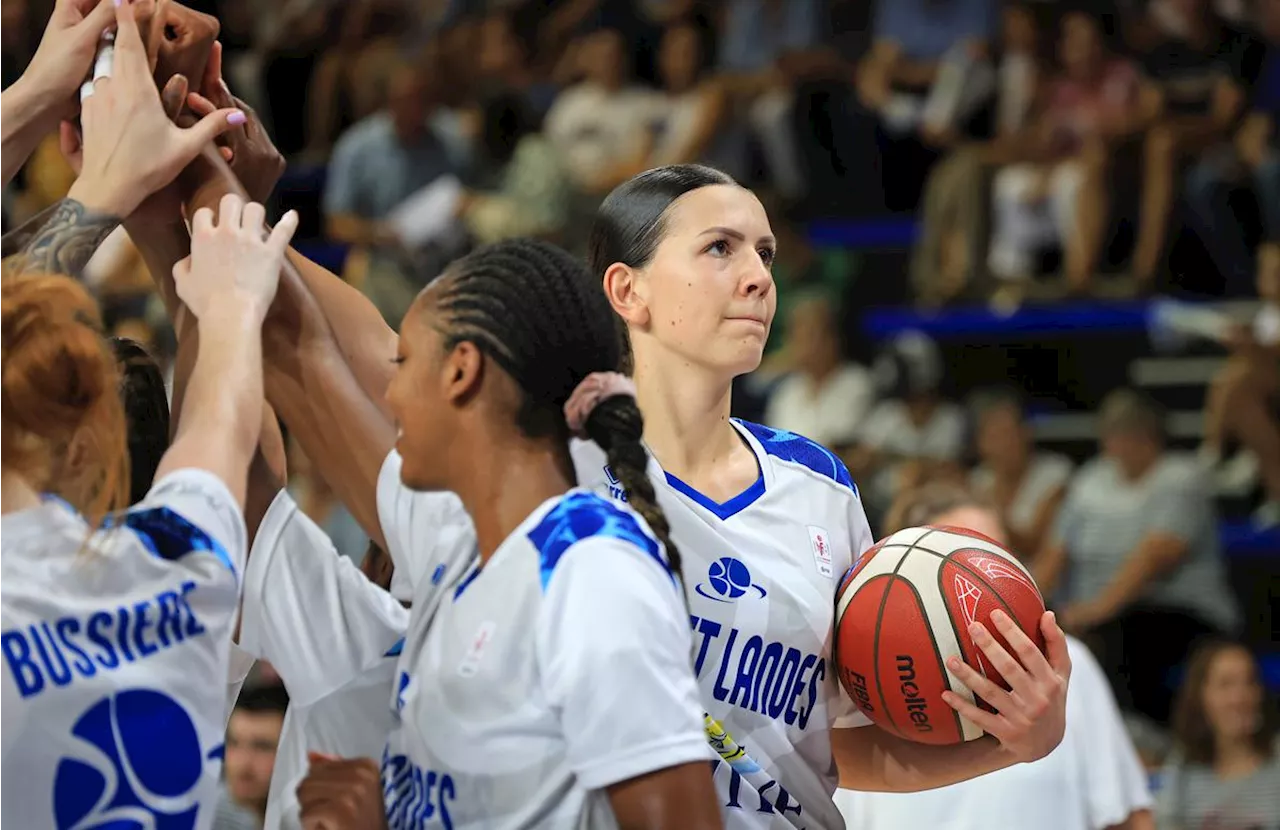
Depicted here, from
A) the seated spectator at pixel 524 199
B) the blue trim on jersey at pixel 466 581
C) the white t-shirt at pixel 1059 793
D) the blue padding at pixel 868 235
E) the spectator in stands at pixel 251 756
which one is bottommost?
the blue padding at pixel 868 235

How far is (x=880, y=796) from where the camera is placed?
4.32m

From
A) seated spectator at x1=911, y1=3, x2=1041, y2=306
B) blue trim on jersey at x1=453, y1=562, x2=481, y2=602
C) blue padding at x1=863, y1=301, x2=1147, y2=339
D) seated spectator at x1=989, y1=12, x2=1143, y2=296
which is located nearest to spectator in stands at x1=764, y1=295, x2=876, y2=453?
blue padding at x1=863, y1=301, x2=1147, y2=339

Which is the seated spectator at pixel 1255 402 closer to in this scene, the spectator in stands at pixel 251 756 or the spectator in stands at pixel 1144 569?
the spectator in stands at pixel 1144 569

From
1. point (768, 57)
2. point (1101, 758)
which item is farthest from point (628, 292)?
point (768, 57)

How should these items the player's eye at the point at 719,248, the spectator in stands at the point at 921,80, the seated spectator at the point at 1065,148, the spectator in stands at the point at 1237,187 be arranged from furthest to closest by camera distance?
the spectator in stands at the point at 921,80, the seated spectator at the point at 1065,148, the spectator in stands at the point at 1237,187, the player's eye at the point at 719,248

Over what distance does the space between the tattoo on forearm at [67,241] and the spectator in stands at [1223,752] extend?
202 inches

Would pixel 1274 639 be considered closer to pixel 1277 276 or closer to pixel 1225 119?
pixel 1277 276

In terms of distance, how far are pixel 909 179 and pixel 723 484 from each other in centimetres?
705

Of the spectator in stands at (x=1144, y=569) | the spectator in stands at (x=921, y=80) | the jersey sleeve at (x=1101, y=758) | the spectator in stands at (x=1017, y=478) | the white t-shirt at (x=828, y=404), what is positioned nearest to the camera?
the jersey sleeve at (x=1101, y=758)

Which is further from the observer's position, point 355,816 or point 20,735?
A: point 355,816

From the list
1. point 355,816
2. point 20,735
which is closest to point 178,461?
point 20,735

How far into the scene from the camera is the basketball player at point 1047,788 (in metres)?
4.29

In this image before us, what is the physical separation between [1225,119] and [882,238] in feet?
6.38

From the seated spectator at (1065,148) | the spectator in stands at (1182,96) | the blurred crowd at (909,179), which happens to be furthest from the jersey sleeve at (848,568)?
the spectator in stands at (1182,96)
